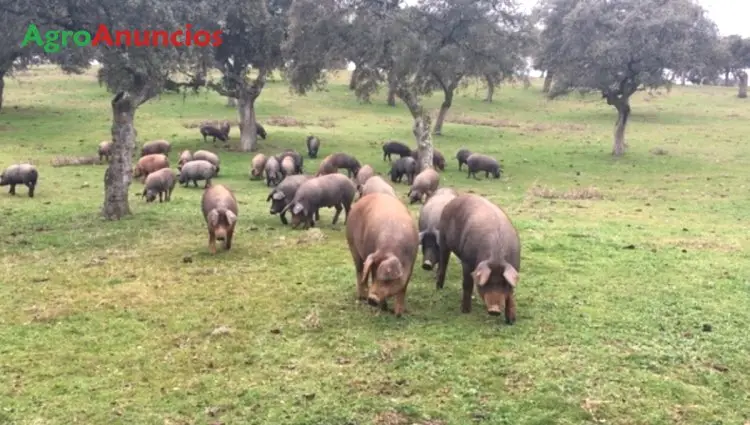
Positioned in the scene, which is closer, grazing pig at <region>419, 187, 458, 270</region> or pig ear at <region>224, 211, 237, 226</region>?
grazing pig at <region>419, 187, 458, 270</region>

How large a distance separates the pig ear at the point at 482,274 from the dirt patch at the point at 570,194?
46.4 ft

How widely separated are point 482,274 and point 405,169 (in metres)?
17.5

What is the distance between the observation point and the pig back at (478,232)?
8391mm

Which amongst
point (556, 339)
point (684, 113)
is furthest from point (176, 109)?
point (556, 339)

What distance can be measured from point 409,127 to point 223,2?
678 inches

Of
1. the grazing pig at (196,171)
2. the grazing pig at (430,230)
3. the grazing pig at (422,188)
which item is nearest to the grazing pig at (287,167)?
the grazing pig at (196,171)

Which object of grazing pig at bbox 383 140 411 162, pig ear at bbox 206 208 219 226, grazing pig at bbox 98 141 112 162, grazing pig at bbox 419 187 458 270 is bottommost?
grazing pig at bbox 98 141 112 162

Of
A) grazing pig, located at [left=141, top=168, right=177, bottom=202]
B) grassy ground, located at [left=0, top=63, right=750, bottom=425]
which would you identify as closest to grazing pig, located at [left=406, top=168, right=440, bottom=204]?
grassy ground, located at [left=0, top=63, right=750, bottom=425]

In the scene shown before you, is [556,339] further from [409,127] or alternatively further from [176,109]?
[176,109]

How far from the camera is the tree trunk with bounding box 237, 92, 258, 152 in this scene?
3181 cm

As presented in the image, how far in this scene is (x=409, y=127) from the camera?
1607 inches

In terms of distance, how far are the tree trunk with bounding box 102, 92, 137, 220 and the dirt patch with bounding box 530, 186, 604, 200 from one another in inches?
476

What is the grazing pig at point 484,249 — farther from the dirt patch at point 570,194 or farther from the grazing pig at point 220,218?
the dirt patch at point 570,194

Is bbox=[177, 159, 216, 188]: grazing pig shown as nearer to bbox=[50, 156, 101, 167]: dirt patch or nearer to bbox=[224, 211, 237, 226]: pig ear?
→ bbox=[50, 156, 101, 167]: dirt patch
